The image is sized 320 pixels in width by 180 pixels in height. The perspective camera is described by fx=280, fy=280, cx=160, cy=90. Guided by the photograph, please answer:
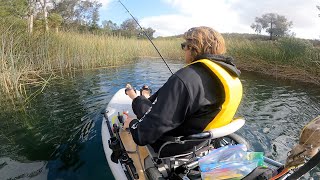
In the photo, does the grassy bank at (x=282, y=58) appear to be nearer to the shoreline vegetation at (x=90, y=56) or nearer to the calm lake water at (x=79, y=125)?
the shoreline vegetation at (x=90, y=56)

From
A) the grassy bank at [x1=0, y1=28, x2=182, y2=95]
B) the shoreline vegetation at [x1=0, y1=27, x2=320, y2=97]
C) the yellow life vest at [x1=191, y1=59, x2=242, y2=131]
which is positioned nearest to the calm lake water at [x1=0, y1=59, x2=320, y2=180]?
the grassy bank at [x1=0, y1=28, x2=182, y2=95]

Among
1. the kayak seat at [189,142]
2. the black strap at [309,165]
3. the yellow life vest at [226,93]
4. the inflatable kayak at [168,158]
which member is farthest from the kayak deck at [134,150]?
the black strap at [309,165]

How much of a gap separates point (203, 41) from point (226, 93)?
45cm

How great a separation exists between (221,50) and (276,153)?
9.48 ft

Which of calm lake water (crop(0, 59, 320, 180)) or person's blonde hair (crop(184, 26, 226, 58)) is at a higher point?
person's blonde hair (crop(184, 26, 226, 58))

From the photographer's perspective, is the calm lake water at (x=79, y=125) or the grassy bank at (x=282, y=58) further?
the grassy bank at (x=282, y=58)

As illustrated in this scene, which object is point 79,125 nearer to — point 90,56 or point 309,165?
point 309,165

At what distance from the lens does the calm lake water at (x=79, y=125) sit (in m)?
3.97

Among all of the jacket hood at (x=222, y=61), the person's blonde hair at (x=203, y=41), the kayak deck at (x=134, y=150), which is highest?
the person's blonde hair at (x=203, y=41)

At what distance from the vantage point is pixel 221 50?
7.58ft

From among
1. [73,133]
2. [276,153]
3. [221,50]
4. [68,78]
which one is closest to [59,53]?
[68,78]

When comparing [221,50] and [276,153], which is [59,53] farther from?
[221,50]

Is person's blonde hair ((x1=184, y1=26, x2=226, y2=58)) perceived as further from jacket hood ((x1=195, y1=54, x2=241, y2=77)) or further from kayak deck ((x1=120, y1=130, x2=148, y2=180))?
kayak deck ((x1=120, y1=130, x2=148, y2=180))

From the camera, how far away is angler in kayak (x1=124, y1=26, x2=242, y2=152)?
6.79 feet
